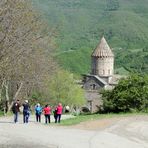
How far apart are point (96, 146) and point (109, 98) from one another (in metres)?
17.8

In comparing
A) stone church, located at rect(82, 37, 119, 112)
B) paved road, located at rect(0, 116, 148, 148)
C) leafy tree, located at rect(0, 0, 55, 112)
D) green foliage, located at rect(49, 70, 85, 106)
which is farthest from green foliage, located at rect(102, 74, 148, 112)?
stone church, located at rect(82, 37, 119, 112)

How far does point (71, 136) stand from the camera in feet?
94.4

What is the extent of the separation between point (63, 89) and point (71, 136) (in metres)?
38.6

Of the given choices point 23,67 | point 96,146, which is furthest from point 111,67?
point 96,146

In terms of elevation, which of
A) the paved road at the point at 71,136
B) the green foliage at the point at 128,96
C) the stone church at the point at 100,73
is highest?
the stone church at the point at 100,73

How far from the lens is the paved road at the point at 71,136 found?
86.9 ft

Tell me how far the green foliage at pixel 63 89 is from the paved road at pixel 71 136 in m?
29.1

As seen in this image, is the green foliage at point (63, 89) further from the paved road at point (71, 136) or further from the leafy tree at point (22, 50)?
the paved road at point (71, 136)

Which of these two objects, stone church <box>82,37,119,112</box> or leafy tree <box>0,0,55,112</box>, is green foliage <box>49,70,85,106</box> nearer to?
leafy tree <box>0,0,55,112</box>

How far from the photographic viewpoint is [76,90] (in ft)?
240

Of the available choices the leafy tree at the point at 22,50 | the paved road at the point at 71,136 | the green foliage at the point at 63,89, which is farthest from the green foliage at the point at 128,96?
the green foliage at the point at 63,89

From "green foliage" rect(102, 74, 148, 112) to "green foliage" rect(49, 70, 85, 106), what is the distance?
60.6 feet

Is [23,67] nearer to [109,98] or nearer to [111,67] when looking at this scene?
[109,98]

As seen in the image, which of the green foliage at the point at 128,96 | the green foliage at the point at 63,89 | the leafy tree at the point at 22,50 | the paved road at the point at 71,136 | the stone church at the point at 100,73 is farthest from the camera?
the stone church at the point at 100,73
